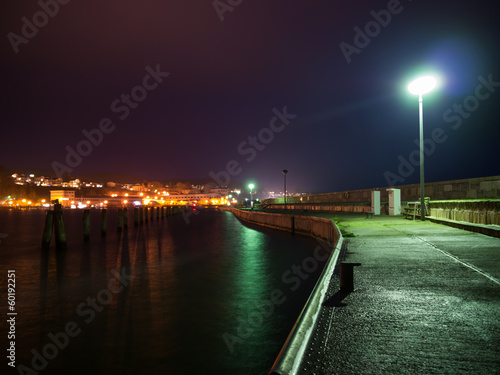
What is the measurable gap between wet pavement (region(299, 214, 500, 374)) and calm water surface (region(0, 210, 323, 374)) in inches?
114

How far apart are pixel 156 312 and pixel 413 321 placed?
825 centimetres

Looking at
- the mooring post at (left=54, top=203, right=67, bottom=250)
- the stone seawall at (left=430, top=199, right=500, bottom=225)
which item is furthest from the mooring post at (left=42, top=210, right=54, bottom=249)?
the stone seawall at (left=430, top=199, right=500, bottom=225)

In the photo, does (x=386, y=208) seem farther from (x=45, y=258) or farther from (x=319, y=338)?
(x=319, y=338)

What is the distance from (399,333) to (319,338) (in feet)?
3.06

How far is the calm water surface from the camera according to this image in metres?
7.49

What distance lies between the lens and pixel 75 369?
23.5 feet

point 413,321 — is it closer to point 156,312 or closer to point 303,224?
point 156,312

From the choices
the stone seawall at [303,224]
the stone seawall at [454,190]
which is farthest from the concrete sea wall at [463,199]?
the stone seawall at [303,224]

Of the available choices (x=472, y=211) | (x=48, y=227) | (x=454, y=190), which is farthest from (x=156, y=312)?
(x=454, y=190)

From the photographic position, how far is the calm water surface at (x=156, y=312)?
749 centimetres

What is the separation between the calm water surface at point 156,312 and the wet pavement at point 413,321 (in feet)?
9.51

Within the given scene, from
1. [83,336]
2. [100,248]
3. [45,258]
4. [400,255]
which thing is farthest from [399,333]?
[100,248]

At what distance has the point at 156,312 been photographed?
1075cm

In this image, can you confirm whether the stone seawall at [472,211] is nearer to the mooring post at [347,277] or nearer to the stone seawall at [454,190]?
the stone seawall at [454,190]
